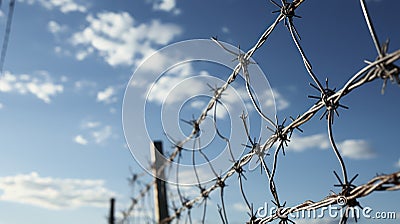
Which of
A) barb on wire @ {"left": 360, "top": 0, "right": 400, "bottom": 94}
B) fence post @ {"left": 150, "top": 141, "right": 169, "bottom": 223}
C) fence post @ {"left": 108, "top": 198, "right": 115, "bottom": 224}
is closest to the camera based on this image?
barb on wire @ {"left": 360, "top": 0, "right": 400, "bottom": 94}

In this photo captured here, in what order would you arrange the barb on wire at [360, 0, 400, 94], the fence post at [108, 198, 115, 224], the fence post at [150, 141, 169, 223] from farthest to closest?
1. the fence post at [108, 198, 115, 224]
2. the fence post at [150, 141, 169, 223]
3. the barb on wire at [360, 0, 400, 94]

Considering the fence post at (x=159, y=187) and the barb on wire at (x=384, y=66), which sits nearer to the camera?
the barb on wire at (x=384, y=66)

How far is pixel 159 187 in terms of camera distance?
283cm

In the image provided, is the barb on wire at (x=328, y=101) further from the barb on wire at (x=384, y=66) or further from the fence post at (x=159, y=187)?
the fence post at (x=159, y=187)

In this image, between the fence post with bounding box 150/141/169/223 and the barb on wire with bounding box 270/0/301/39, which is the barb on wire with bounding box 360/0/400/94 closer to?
the barb on wire with bounding box 270/0/301/39

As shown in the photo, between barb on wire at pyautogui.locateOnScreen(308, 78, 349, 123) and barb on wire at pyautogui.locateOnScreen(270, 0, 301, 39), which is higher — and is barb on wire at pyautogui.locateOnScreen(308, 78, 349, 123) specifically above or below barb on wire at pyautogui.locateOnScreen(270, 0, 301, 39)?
below

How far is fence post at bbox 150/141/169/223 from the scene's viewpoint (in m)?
2.72

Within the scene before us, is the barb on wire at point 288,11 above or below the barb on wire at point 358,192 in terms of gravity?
above

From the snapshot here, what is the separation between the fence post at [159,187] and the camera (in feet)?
8.93

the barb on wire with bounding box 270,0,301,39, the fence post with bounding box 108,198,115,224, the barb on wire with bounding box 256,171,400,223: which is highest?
the fence post with bounding box 108,198,115,224

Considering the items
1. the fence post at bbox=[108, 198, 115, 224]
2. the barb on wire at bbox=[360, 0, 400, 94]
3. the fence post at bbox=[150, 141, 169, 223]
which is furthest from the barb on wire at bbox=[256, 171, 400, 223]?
the fence post at bbox=[108, 198, 115, 224]

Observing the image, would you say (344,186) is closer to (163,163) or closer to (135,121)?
(135,121)

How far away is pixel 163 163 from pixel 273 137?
1596 millimetres

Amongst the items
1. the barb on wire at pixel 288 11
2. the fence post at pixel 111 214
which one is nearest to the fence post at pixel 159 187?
the barb on wire at pixel 288 11
